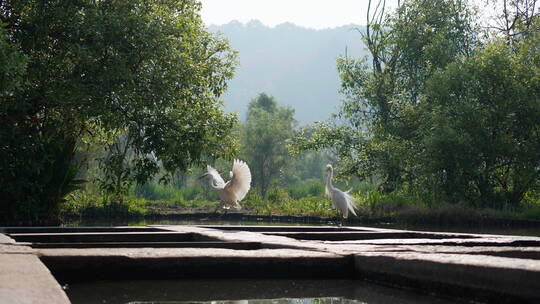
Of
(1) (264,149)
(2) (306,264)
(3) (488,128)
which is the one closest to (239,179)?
(3) (488,128)

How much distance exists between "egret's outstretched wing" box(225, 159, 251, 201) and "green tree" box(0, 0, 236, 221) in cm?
336

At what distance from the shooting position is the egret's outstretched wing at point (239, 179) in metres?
15.8

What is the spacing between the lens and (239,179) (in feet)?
53.0

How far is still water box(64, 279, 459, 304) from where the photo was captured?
3.47 metres

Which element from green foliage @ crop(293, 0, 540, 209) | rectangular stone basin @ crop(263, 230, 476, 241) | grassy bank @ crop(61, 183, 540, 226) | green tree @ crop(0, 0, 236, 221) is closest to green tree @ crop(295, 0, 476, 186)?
green foliage @ crop(293, 0, 540, 209)

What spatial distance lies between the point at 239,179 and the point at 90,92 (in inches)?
244

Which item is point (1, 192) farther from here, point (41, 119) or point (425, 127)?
point (425, 127)

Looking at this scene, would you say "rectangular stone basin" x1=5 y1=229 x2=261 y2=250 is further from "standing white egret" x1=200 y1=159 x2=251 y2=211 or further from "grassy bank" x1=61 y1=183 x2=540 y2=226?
"standing white egret" x1=200 y1=159 x2=251 y2=211

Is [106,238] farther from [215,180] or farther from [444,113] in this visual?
[444,113]

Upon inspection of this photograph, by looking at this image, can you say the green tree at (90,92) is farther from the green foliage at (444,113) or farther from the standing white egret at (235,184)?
the green foliage at (444,113)

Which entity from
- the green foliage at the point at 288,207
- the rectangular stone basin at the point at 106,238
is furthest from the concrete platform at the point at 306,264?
the green foliage at the point at 288,207

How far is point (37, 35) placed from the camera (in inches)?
426

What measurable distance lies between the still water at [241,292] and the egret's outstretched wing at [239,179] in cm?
1152

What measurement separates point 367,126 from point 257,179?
19311 millimetres
